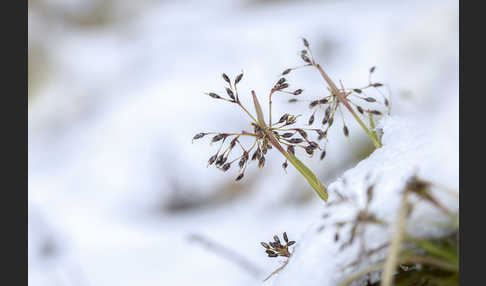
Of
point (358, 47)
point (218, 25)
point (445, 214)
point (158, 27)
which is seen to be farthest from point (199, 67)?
point (445, 214)

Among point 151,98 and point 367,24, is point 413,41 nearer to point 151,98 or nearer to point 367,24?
point 367,24

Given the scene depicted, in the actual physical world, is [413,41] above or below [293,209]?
above

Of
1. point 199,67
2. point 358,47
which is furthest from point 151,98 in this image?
point 358,47

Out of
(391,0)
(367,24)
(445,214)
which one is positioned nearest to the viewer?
(445,214)

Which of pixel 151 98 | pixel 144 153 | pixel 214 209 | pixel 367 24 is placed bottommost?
pixel 214 209

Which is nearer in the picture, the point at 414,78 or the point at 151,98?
the point at 414,78

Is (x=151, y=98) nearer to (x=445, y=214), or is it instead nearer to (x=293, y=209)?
(x=293, y=209)

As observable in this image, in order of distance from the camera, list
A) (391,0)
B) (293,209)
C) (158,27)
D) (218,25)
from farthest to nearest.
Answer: (158,27) → (218,25) → (391,0) → (293,209)
